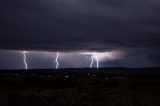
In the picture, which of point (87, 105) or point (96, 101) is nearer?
point (87, 105)

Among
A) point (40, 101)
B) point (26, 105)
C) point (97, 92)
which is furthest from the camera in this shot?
point (97, 92)

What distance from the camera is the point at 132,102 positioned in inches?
1047

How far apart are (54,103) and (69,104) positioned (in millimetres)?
1304

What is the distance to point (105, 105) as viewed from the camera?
991 inches

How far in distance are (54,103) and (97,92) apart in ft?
17.5

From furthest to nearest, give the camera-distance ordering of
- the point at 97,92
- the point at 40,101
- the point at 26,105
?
the point at 97,92 < the point at 40,101 < the point at 26,105

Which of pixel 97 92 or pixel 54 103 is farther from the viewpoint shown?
pixel 97 92

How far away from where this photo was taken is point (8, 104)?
25078mm

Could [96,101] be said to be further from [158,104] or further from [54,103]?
[158,104]

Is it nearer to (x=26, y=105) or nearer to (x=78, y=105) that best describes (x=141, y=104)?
(x=78, y=105)

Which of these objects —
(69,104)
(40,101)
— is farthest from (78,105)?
(40,101)

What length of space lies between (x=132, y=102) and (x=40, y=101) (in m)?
6.88

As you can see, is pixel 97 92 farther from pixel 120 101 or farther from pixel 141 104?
pixel 141 104

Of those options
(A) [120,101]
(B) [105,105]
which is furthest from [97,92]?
(B) [105,105]
